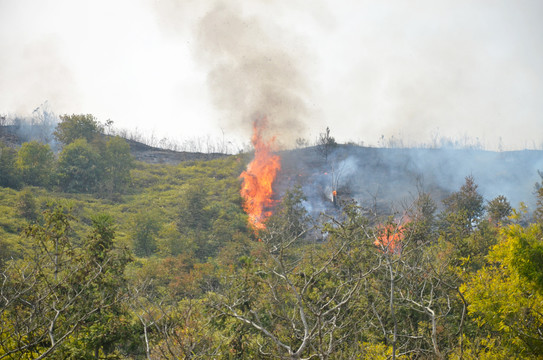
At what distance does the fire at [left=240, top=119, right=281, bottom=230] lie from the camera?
181 ft

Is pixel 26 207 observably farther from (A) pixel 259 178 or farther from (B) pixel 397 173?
(B) pixel 397 173

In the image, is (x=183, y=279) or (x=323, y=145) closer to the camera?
(x=183, y=279)

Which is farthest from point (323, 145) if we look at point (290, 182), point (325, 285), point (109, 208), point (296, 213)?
point (325, 285)

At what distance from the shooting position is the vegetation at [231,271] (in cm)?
1177

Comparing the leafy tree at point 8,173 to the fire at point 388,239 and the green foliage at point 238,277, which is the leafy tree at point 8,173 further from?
the fire at point 388,239

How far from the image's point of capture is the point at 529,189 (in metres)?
62.8

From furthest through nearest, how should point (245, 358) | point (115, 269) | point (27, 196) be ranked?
point (27, 196), point (115, 269), point (245, 358)

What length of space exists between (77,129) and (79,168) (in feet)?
35.4

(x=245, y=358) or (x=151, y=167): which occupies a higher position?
(x=151, y=167)

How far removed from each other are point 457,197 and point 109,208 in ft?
131

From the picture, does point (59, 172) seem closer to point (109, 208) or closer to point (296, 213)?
point (109, 208)

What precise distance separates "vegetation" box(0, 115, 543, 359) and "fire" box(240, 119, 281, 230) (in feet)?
6.60

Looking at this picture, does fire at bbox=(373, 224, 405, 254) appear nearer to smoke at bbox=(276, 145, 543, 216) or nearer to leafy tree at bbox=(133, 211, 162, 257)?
leafy tree at bbox=(133, 211, 162, 257)

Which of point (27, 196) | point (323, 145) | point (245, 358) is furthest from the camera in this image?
point (323, 145)
